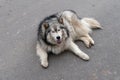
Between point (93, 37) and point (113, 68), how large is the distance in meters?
0.99

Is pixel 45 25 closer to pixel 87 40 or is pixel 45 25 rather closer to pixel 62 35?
pixel 62 35

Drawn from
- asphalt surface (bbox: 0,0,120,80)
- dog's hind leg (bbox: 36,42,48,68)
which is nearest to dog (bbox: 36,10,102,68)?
dog's hind leg (bbox: 36,42,48,68)

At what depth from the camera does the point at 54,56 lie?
485 centimetres

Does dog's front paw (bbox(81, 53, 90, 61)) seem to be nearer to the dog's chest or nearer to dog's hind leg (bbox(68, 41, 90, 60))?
dog's hind leg (bbox(68, 41, 90, 60))

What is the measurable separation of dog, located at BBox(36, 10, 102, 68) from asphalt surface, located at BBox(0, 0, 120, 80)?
0.37 ft

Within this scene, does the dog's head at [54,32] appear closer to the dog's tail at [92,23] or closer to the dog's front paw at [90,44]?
the dog's front paw at [90,44]

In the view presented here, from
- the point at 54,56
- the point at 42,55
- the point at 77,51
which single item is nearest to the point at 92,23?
the point at 77,51

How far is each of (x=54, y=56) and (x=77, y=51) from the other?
44 centimetres

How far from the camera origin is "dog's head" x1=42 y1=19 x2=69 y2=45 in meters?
4.51

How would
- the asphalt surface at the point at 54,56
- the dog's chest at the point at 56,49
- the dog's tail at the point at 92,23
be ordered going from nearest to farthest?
the asphalt surface at the point at 54,56 → the dog's chest at the point at 56,49 → the dog's tail at the point at 92,23

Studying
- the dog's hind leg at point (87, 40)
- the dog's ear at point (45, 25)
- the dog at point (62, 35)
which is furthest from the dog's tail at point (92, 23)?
the dog's ear at point (45, 25)

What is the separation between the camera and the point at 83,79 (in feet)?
13.9

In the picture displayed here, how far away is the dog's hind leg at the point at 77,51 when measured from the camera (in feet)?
15.2

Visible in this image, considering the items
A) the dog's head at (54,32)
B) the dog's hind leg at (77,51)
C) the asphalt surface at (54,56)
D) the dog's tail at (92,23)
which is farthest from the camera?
the dog's tail at (92,23)
